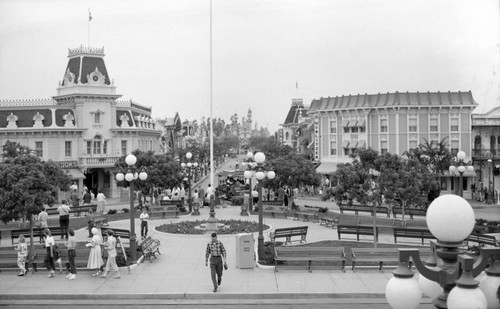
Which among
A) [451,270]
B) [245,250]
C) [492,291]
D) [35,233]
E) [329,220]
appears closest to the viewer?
[492,291]

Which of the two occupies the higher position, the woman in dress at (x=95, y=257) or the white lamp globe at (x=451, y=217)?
the white lamp globe at (x=451, y=217)

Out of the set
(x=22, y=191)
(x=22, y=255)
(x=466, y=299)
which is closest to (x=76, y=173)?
(x=22, y=191)

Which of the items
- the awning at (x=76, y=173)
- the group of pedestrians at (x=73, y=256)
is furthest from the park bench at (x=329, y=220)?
the awning at (x=76, y=173)

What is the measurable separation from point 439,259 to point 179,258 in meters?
17.0

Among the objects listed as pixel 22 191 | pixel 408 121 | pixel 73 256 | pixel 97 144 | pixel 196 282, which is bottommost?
pixel 196 282

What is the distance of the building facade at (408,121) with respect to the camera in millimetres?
52094

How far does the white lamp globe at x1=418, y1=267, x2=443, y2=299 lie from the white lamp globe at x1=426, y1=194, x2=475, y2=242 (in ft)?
1.79

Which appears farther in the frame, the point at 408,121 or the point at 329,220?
the point at 408,121

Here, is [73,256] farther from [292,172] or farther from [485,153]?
[485,153]

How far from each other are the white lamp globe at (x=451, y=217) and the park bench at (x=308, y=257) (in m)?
14.0

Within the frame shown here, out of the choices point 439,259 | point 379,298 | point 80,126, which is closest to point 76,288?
point 379,298

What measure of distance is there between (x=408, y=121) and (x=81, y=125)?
30847mm

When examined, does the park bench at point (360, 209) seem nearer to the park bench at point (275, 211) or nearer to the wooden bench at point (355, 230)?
the park bench at point (275, 211)

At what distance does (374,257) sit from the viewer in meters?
19.3
